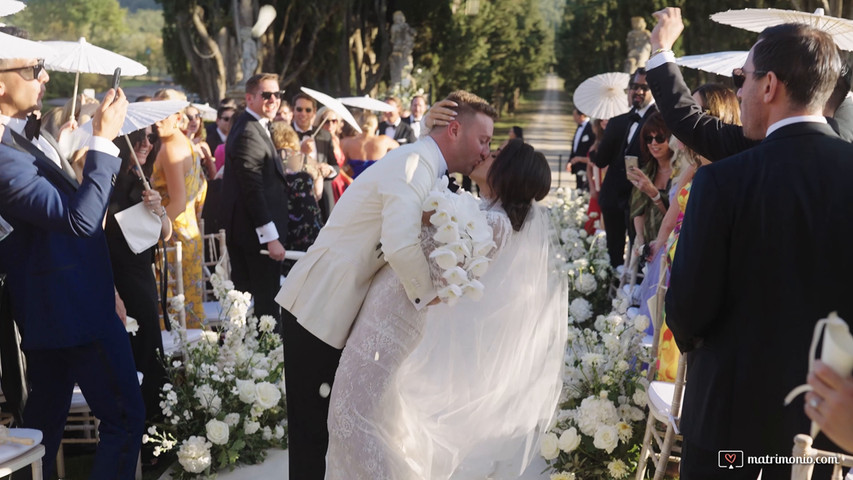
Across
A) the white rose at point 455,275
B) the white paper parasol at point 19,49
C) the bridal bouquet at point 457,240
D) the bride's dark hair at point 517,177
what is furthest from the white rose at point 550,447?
the white paper parasol at point 19,49

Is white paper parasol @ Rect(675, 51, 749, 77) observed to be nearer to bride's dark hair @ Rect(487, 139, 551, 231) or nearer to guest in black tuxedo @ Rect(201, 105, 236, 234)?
bride's dark hair @ Rect(487, 139, 551, 231)

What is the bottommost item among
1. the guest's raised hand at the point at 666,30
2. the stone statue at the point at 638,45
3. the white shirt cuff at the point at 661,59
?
the stone statue at the point at 638,45

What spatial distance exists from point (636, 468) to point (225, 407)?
230 cm

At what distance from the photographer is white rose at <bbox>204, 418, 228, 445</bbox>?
4543 millimetres

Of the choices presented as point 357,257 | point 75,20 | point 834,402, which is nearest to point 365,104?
point 357,257

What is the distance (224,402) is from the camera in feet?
16.0

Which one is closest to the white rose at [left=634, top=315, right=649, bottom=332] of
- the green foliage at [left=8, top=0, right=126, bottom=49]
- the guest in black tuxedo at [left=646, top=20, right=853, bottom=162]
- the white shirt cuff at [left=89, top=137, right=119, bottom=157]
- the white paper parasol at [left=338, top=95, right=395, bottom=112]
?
the guest in black tuxedo at [left=646, top=20, right=853, bottom=162]

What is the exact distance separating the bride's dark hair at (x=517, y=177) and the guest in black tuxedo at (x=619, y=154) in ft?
10.4

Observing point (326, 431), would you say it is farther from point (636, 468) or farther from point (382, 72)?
point (382, 72)

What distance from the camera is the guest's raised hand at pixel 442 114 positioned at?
3504 millimetres

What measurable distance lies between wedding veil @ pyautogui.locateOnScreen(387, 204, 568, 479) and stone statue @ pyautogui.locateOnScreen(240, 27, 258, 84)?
55.3 feet

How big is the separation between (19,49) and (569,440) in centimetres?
310

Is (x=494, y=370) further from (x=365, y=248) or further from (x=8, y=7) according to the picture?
(x=8, y=7)

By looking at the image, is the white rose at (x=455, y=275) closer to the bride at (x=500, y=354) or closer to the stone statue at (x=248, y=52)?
the bride at (x=500, y=354)
